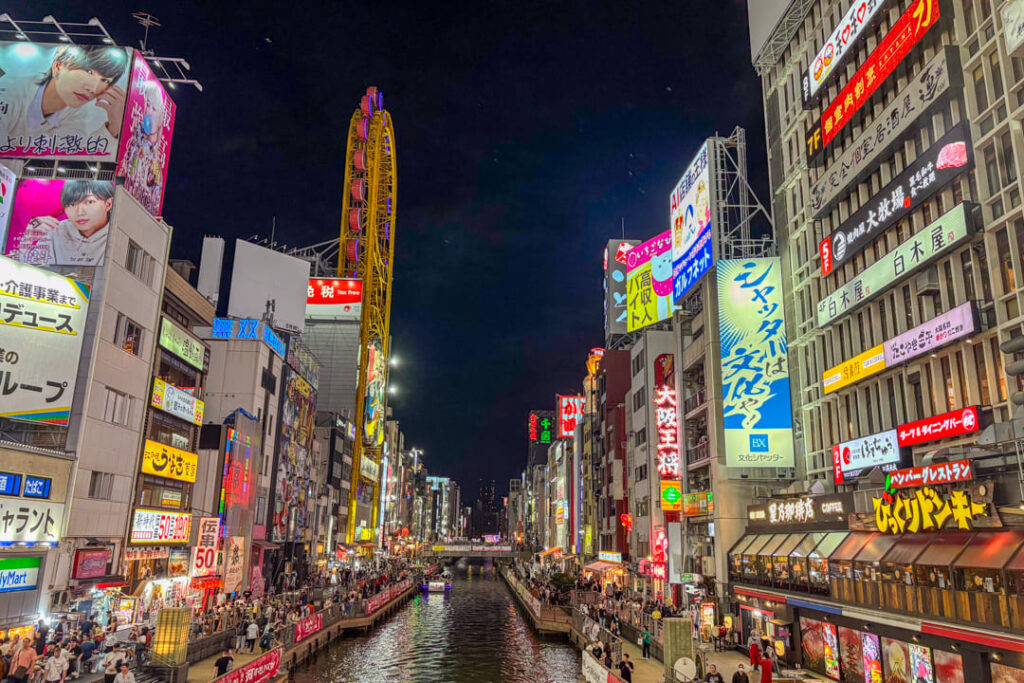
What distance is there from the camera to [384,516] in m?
129

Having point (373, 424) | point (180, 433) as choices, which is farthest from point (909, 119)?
point (373, 424)

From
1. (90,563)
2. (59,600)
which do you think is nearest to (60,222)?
(90,563)

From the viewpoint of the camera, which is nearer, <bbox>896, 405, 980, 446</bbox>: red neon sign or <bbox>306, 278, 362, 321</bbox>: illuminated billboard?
<bbox>896, 405, 980, 446</bbox>: red neon sign

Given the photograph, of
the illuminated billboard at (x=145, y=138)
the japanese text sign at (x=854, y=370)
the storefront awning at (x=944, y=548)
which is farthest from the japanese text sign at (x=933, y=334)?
the illuminated billboard at (x=145, y=138)

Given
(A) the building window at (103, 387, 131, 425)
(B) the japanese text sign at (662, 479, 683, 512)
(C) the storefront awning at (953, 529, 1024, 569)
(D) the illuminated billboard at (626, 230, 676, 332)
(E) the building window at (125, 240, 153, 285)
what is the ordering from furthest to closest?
(D) the illuminated billboard at (626, 230, 676, 332), (B) the japanese text sign at (662, 479, 683, 512), (E) the building window at (125, 240, 153, 285), (A) the building window at (103, 387, 131, 425), (C) the storefront awning at (953, 529, 1024, 569)

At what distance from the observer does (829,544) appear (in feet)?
94.8

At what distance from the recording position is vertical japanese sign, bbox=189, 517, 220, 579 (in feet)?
137

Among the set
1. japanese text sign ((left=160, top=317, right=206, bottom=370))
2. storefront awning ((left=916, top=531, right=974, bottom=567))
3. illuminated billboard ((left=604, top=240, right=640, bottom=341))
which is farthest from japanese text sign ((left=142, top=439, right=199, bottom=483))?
illuminated billboard ((left=604, top=240, right=640, bottom=341))

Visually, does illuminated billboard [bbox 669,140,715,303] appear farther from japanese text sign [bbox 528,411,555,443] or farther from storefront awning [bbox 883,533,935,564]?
japanese text sign [bbox 528,411,555,443]

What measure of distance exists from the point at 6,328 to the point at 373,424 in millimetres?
67914

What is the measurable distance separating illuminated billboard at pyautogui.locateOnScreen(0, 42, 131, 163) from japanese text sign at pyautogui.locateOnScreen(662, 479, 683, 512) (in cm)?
3830

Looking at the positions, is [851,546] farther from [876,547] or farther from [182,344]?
[182,344]

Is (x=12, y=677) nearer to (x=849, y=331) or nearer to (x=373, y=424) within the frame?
(x=849, y=331)

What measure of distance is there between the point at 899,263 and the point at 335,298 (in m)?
73.2
